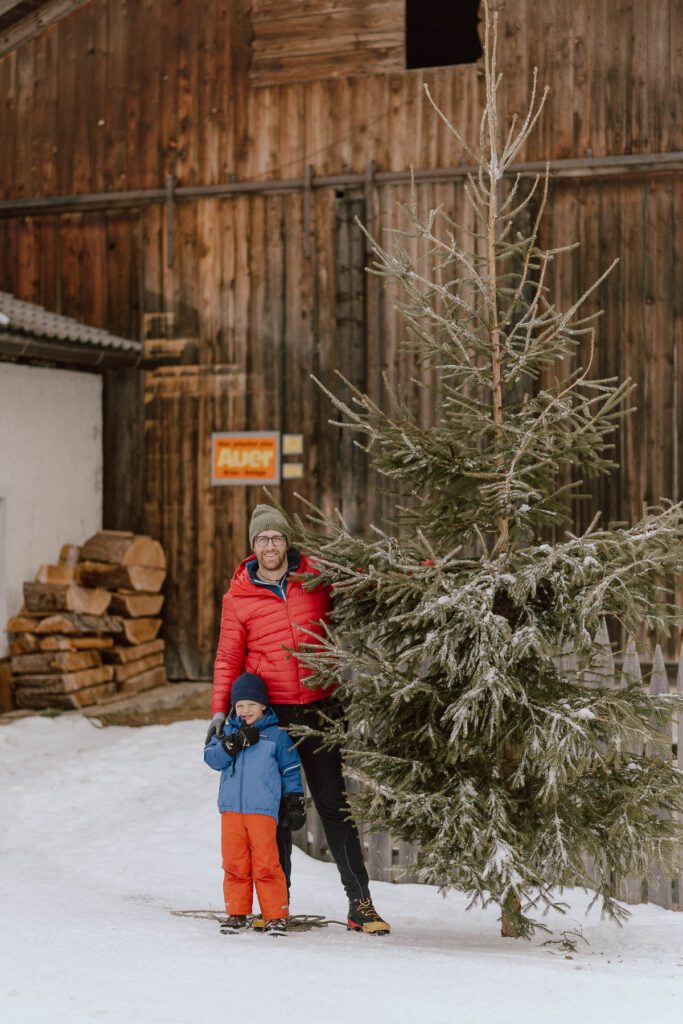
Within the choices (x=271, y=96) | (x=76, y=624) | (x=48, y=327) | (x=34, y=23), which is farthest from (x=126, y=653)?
(x=34, y=23)

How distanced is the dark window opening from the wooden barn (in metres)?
2.88

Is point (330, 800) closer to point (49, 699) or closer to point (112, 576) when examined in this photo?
point (49, 699)

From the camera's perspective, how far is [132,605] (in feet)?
40.9

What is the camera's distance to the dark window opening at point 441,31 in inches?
597

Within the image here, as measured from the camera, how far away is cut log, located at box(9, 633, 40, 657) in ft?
38.6

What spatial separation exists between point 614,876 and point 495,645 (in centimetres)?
205

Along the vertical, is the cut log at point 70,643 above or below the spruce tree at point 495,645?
below

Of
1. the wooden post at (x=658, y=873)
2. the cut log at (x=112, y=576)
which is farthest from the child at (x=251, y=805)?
the cut log at (x=112, y=576)

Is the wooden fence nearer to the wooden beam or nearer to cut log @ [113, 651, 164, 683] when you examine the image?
cut log @ [113, 651, 164, 683]

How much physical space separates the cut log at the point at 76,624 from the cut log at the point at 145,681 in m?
0.55

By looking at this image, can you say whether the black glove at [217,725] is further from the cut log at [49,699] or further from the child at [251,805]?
the cut log at [49,699]

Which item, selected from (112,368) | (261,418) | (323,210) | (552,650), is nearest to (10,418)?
(112,368)

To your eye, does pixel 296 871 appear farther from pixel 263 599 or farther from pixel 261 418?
pixel 261 418

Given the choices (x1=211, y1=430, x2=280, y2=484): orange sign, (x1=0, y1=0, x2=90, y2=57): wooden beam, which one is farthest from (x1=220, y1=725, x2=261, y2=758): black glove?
(x1=0, y1=0, x2=90, y2=57): wooden beam
